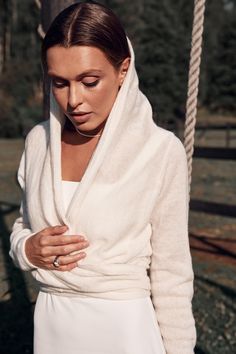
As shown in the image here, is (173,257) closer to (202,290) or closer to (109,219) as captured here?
(109,219)

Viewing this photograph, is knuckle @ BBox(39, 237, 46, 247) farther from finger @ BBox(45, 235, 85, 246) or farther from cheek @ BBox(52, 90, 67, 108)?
cheek @ BBox(52, 90, 67, 108)

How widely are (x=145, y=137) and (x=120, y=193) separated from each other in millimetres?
165

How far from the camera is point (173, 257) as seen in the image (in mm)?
1604

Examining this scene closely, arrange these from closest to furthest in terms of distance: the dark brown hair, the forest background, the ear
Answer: the dark brown hair < the ear < the forest background

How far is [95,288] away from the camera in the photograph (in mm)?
1549

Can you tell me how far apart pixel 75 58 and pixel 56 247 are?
0.49 meters

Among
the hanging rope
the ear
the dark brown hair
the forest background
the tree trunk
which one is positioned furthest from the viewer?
the forest background

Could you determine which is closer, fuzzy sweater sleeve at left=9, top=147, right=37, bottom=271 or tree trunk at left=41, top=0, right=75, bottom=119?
fuzzy sweater sleeve at left=9, top=147, right=37, bottom=271

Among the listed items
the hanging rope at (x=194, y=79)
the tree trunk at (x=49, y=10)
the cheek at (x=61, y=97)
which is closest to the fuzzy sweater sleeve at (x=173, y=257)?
the cheek at (x=61, y=97)

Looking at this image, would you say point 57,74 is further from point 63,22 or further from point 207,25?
point 207,25

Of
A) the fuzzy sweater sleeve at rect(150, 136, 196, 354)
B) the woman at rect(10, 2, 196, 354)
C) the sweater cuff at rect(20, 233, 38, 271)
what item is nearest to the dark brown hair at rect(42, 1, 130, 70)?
the woman at rect(10, 2, 196, 354)

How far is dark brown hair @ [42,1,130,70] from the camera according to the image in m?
1.46

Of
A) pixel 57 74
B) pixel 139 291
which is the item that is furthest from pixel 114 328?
pixel 57 74

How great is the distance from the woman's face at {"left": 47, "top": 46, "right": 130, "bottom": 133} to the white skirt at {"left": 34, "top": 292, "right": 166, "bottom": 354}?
462 mm
